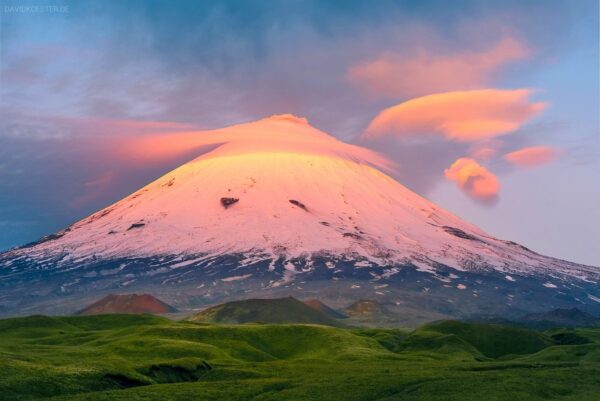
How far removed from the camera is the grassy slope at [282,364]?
6500cm

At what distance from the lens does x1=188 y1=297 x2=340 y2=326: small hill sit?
561 ft

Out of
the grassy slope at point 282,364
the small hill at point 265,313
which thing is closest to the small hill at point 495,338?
the grassy slope at point 282,364

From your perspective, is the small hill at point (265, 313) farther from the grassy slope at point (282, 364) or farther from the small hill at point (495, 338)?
the small hill at point (495, 338)

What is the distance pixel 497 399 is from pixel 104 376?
1401 inches

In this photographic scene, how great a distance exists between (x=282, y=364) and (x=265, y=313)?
87059 millimetres

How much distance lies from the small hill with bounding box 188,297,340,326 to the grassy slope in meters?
43.8

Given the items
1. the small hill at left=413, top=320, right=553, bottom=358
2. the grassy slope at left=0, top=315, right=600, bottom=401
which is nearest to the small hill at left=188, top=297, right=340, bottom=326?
the grassy slope at left=0, top=315, right=600, bottom=401

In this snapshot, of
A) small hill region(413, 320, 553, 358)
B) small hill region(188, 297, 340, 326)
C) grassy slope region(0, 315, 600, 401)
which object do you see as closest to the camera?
grassy slope region(0, 315, 600, 401)

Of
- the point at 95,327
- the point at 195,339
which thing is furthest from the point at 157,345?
the point at 95,327

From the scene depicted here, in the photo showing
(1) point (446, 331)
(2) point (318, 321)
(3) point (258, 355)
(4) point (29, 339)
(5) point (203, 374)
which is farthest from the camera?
(2) point (318, 321)

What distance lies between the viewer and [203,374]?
78.5 m

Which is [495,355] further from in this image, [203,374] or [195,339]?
[203,374]

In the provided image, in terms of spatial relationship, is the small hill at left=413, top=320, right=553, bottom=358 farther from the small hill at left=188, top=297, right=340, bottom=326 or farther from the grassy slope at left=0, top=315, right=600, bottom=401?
the small hill at left=188, top=297, right=340, bottom=326

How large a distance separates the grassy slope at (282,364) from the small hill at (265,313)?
43.8m
